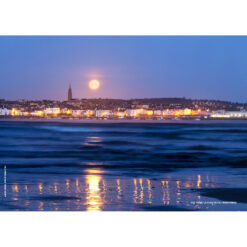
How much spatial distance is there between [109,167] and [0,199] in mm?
4829

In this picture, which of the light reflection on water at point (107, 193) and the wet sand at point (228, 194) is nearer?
the light reflection on water at point (107, 193)

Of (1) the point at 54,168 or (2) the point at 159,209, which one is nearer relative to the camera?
(2) the point at 159,209

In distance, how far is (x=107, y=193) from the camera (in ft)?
21.6

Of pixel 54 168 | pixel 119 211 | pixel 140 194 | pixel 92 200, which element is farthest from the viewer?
pixel 54 168

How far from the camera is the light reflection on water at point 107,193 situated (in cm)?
588

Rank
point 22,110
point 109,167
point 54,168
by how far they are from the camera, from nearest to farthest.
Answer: point 54,168, point 109,167, point 22,110

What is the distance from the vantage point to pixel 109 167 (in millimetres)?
10922

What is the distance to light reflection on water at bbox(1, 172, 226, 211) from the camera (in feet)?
19.3

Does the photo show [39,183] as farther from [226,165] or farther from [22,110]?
[22,110]

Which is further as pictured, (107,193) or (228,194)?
(228,194)

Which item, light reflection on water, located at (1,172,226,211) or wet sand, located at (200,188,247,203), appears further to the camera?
wet sand, located at (200,188,247,203)

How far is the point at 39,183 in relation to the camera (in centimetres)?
763
